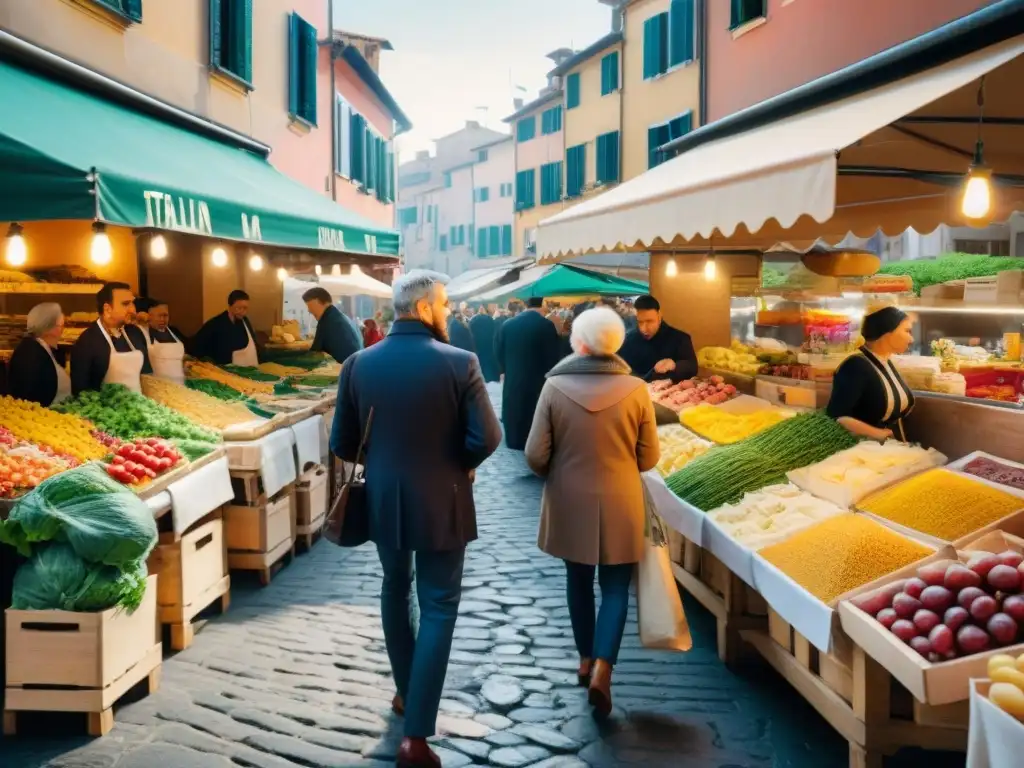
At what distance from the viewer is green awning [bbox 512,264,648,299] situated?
55.4ft

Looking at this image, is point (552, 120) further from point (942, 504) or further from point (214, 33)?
point (942, 504)

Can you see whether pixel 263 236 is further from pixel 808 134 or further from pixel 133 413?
pixel 808 134

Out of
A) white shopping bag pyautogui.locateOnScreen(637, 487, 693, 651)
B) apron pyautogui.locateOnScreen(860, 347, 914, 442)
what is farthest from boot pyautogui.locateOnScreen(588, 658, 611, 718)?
apron pyautogui.locateOnScreen(860, 347, 914, 442)

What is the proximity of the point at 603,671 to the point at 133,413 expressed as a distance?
Result: 379cm

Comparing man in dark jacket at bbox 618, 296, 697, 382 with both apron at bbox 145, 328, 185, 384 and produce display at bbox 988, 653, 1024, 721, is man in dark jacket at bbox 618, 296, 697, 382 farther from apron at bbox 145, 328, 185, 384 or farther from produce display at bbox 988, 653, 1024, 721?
produce display at bbox 988, 653, 1024, 721

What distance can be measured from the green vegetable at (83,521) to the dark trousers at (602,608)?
7.06ft

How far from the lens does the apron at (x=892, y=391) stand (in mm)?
6148

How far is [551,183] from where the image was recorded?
3425cm

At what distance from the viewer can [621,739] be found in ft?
14.4

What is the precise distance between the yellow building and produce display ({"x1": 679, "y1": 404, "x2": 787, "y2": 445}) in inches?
496

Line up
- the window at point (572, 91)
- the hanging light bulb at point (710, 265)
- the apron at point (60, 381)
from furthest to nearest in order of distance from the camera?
1. the window at point (572, 91)
2. the hanging light bulb at point (710, 265)
3. the apron at point (60, 381)

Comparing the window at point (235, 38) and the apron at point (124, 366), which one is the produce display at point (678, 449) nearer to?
the apron at point (124, 366)

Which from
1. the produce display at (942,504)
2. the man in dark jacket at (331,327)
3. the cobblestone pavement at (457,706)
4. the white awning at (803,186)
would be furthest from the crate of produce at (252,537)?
the produce display at (942,504)

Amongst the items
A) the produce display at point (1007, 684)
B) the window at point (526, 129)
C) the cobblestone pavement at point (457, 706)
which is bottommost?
the cobblestone pavement at point (457, 706)
